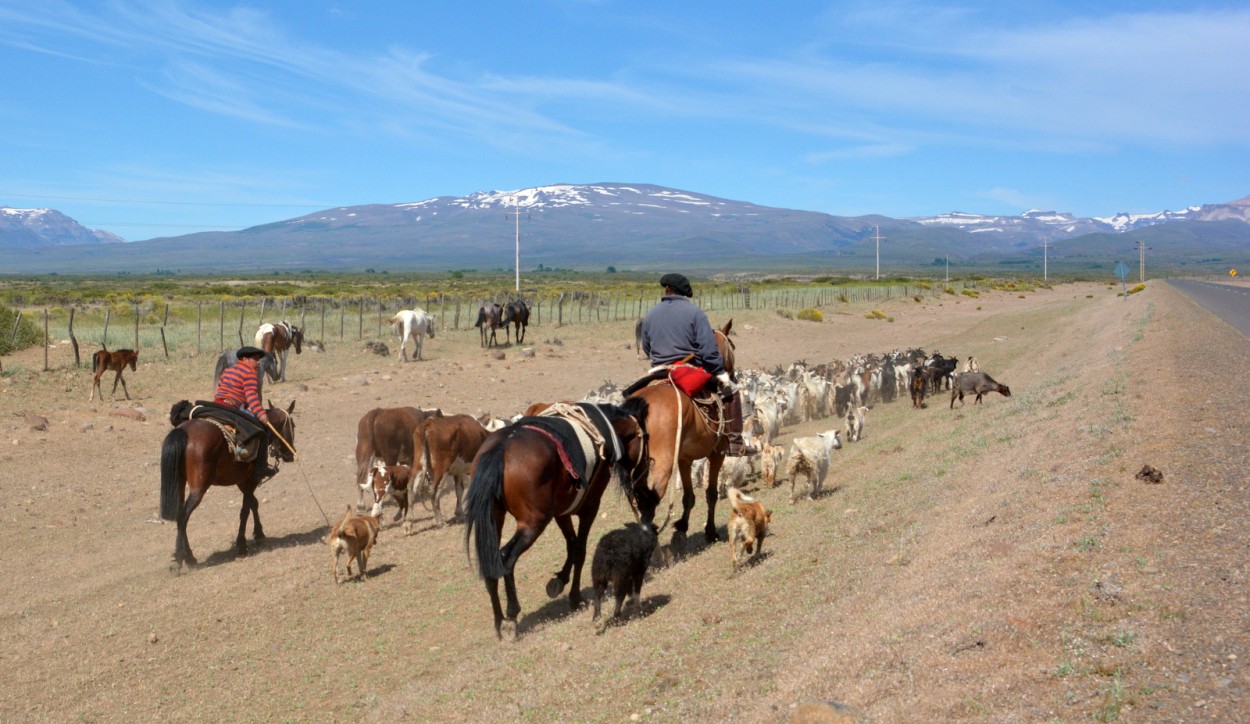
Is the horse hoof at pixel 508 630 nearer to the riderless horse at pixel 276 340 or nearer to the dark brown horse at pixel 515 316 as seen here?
the riderless horse at pixel 276 340

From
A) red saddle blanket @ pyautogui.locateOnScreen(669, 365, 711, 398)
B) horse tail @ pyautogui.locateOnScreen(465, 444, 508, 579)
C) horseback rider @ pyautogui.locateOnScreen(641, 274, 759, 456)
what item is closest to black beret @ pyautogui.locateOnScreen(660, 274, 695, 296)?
horseback rider @ pyautogui.locateOnScreen(641, 274, 759, 456)

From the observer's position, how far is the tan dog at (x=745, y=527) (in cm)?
826

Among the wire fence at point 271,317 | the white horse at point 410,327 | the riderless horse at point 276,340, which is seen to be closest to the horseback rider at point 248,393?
the wire fence at point 271,317

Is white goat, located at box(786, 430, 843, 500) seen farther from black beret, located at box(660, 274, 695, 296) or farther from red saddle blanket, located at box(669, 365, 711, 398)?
black beret, located at box(660, 274, 695, 296)

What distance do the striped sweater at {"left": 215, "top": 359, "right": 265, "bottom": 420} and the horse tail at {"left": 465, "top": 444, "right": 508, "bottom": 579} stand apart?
238 inches

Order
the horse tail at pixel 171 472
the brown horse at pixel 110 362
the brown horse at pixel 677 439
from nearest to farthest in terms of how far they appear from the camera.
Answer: the brown horse at pixel 677 439 < the horse tail at pixel 171 472 < the brown horse at pixel 110 362

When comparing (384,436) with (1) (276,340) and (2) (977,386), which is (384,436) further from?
(1) (276,340)

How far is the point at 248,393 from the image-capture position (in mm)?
12383

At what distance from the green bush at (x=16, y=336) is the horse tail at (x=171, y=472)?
19440 mm

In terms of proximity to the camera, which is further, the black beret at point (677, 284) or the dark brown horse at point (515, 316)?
the dark brown horse at point (515, 316)

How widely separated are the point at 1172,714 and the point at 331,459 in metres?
15.8

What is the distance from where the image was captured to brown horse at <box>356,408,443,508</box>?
13383 mm

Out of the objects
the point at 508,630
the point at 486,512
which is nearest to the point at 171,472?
the point at 508,630

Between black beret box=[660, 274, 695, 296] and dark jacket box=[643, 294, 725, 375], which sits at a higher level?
black beret box=[660, 274, 695, 296]
